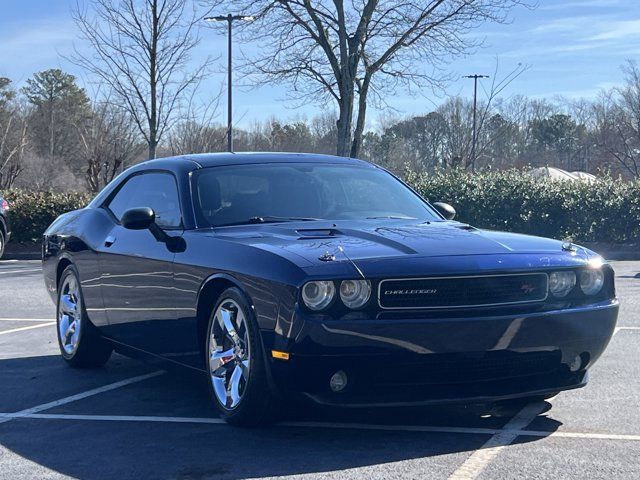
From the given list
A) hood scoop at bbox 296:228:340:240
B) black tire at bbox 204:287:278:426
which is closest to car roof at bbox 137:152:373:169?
hood scoop at bbox 296:228:340:240

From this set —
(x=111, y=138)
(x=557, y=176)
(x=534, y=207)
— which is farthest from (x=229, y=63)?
(x=557, y=176)

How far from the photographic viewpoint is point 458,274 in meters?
4.55

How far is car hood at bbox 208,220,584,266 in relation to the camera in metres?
4.72

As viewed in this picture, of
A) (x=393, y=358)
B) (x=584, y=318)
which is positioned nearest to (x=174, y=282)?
(x=393, y=358)

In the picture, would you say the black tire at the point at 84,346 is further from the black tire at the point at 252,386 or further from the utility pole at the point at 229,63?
the utility pole at the point at 229,63

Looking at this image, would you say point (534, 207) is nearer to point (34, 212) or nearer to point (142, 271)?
point (34, 212)

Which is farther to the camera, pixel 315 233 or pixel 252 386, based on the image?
pixel 315 233

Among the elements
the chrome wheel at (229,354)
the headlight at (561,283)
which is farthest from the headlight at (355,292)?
the headlight at (561,283)

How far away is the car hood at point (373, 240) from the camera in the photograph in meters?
4.72

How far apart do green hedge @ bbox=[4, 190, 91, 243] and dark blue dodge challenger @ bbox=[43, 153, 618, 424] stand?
1641 centimetres

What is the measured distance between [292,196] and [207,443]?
1.85 metres

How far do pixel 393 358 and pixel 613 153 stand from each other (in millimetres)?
46711

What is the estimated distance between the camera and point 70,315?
7.21 m

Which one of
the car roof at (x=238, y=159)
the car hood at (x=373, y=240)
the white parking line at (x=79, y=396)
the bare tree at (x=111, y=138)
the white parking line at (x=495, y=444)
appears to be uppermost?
the bare tree at (x=111, y=138)
